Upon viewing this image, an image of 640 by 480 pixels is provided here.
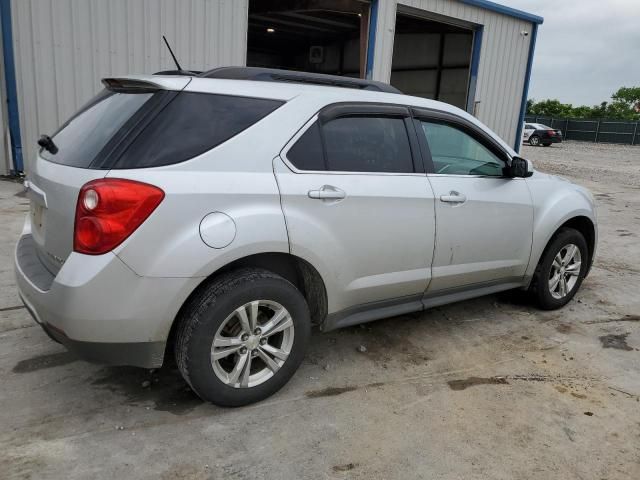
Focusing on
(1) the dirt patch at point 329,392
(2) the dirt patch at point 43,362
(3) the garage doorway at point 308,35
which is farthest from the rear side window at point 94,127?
(3) the garage doorway at point 308,35

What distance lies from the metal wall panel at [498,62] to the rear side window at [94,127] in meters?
8.52

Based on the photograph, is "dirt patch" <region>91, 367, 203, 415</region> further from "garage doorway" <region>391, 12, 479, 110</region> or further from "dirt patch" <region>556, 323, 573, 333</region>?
"garage doorway" <region>391, 12, 479, 110</region>

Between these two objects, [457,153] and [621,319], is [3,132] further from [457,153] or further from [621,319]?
[621,319]

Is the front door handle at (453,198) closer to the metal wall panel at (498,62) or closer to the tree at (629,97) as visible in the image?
the metal wall panel at (498,62)

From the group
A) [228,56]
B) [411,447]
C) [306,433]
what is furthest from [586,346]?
[228,56]

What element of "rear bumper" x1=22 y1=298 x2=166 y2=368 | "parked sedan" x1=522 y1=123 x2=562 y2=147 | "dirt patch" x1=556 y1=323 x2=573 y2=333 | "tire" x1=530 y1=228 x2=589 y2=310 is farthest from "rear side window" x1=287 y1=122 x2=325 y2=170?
"parked sedan" x1=522 y1=123 x2=562 y2=147

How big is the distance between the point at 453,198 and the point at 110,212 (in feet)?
7.02

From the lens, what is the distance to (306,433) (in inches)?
104

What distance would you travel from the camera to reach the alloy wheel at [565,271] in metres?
4.44

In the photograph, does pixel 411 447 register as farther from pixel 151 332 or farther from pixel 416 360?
pixel 151 332

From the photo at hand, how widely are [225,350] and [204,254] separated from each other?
527mm

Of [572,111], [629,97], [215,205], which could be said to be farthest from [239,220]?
[629,97]

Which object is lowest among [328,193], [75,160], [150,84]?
[328,193]

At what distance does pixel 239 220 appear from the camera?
2559 mm
